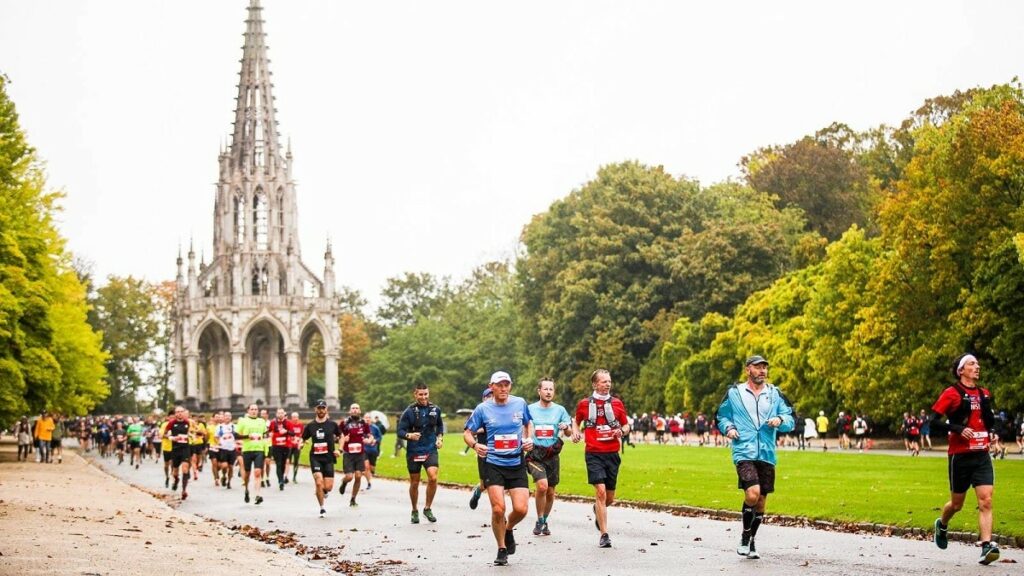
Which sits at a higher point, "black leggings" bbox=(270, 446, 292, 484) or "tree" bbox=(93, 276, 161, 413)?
"tree" bbox=(93, 276, 161, 413)

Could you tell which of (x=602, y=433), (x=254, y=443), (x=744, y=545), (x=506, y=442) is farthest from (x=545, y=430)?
(x=254, y=443)

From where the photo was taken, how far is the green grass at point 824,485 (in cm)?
1952

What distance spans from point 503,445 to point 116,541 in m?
4.72

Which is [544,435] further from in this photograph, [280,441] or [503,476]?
[280,441]

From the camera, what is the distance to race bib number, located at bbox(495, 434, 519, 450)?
15.5 m

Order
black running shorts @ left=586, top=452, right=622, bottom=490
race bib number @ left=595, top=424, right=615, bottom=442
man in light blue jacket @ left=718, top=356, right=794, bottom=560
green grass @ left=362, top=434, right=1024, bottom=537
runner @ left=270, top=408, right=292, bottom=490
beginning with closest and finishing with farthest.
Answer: man in light blue jacket @ left=718, top=356, right=794, bottom=560
black running shorts @ left=586, top=452, right=622, bottom=490
race bib number @ left=595, top=424, right=615, bottom=442
green grass @ left=362, top=434, right=1024, bottom=537
runner @ left=270, top=408, right=292, bottom=490

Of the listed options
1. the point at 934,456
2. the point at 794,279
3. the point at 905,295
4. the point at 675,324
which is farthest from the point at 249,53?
the point at 934,456

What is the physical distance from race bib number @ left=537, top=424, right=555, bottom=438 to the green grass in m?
3.78

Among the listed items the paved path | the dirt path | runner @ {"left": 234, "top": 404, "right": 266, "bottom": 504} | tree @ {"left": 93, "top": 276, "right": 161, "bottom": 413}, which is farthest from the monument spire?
the paved path

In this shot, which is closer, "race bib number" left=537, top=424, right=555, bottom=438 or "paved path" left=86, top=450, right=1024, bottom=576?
"paved path" left=86, top=450, right=1024, bottom=576

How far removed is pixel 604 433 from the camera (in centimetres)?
1688

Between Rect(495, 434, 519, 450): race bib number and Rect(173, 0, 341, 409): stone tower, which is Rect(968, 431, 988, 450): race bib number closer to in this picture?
Rect(495, 434, 519, 450): race bib number

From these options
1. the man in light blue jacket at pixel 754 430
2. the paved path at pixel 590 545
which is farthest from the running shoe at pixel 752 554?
the paved path at pixel 590 545

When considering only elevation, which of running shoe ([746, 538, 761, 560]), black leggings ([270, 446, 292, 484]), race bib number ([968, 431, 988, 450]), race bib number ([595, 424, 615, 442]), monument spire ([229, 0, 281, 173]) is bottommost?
running shoe ([746, 538, 761, 560])
